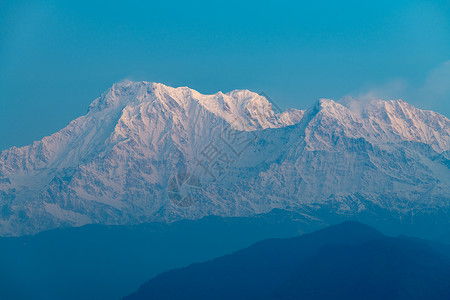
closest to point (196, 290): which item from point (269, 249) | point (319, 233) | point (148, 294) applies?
point (148, 294)

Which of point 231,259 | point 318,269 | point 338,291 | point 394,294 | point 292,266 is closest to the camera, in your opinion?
point 394,294

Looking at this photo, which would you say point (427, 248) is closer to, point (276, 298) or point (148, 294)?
point (276, 298)

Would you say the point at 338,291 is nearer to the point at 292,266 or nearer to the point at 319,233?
the point at 292,266

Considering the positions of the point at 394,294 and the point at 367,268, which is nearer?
the point at 394,294

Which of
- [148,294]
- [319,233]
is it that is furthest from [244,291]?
[319,233]

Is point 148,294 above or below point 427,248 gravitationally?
below

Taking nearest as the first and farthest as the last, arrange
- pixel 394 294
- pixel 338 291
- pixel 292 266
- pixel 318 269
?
pixel 394 294 < pixel 338 291 < pixel 318 269 < pixel 292 266
